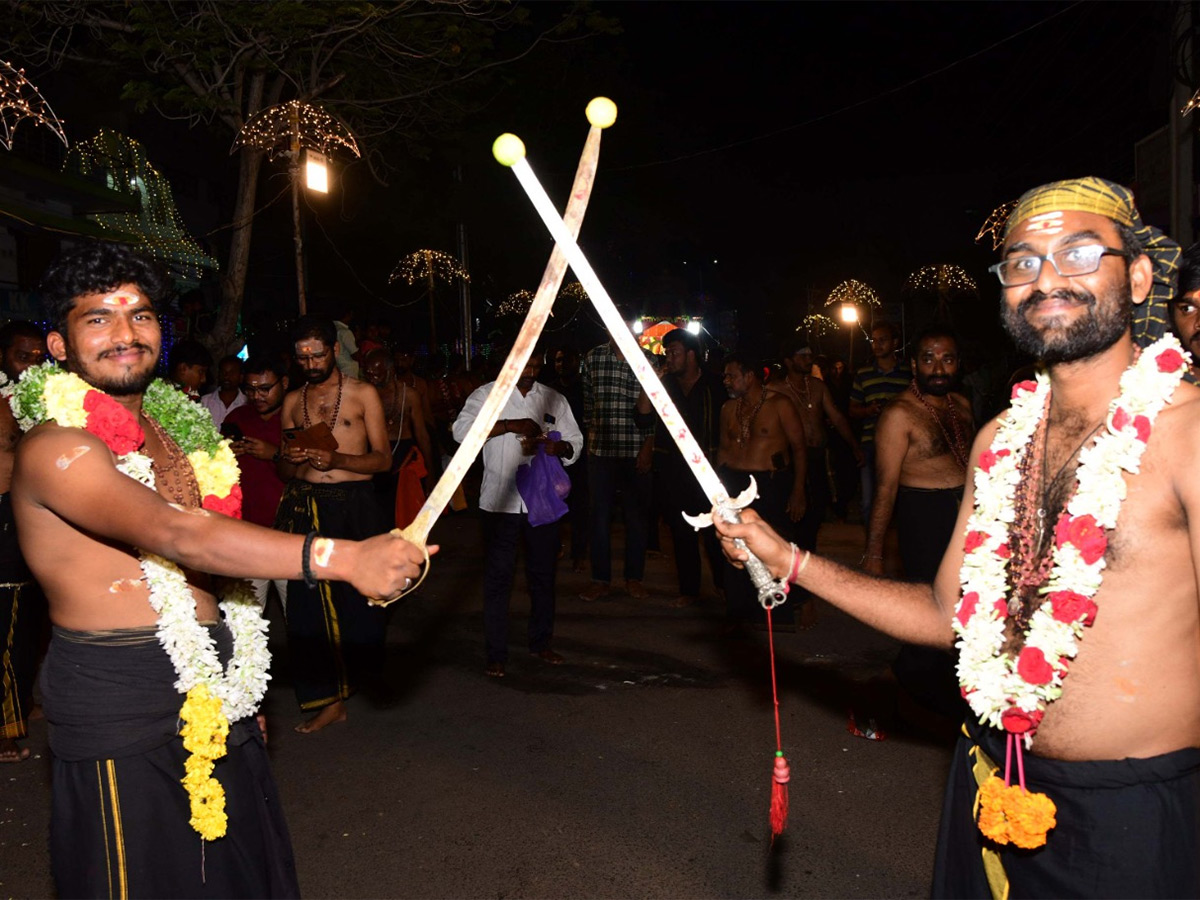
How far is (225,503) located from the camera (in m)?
3.41

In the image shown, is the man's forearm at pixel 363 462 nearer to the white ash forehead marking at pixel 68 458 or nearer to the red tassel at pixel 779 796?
the white ash forehead marking at pixel 68 458

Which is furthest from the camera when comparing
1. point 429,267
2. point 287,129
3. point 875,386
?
point 429,267

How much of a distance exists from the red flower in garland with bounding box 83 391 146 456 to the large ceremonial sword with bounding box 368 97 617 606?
33.9 inches

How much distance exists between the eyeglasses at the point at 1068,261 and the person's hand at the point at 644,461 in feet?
20.5

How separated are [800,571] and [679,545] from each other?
19.1 ft

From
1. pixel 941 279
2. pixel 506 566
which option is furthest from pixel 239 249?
pixel 941 279

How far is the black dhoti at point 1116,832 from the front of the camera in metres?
2.23

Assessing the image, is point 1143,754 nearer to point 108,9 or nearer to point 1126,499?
point 1126,499

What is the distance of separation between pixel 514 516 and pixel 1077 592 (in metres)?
4.70

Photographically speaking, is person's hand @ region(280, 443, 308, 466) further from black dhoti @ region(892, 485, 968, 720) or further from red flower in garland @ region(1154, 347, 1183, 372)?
red flower in garland @ region(1154, 347, 1183, 372)

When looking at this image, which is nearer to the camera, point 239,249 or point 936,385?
point 936,385

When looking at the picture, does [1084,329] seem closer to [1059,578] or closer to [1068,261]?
[1068,261]

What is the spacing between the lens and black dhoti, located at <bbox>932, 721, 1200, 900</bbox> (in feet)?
7.30

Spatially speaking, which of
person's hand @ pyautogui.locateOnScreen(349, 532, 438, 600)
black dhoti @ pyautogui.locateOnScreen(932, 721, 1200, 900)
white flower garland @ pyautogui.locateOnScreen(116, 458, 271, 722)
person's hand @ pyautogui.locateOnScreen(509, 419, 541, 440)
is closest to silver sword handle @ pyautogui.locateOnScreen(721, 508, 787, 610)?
black dhoti @ pyautogui.locateOnScreen(932, 721, 1200, 900)
